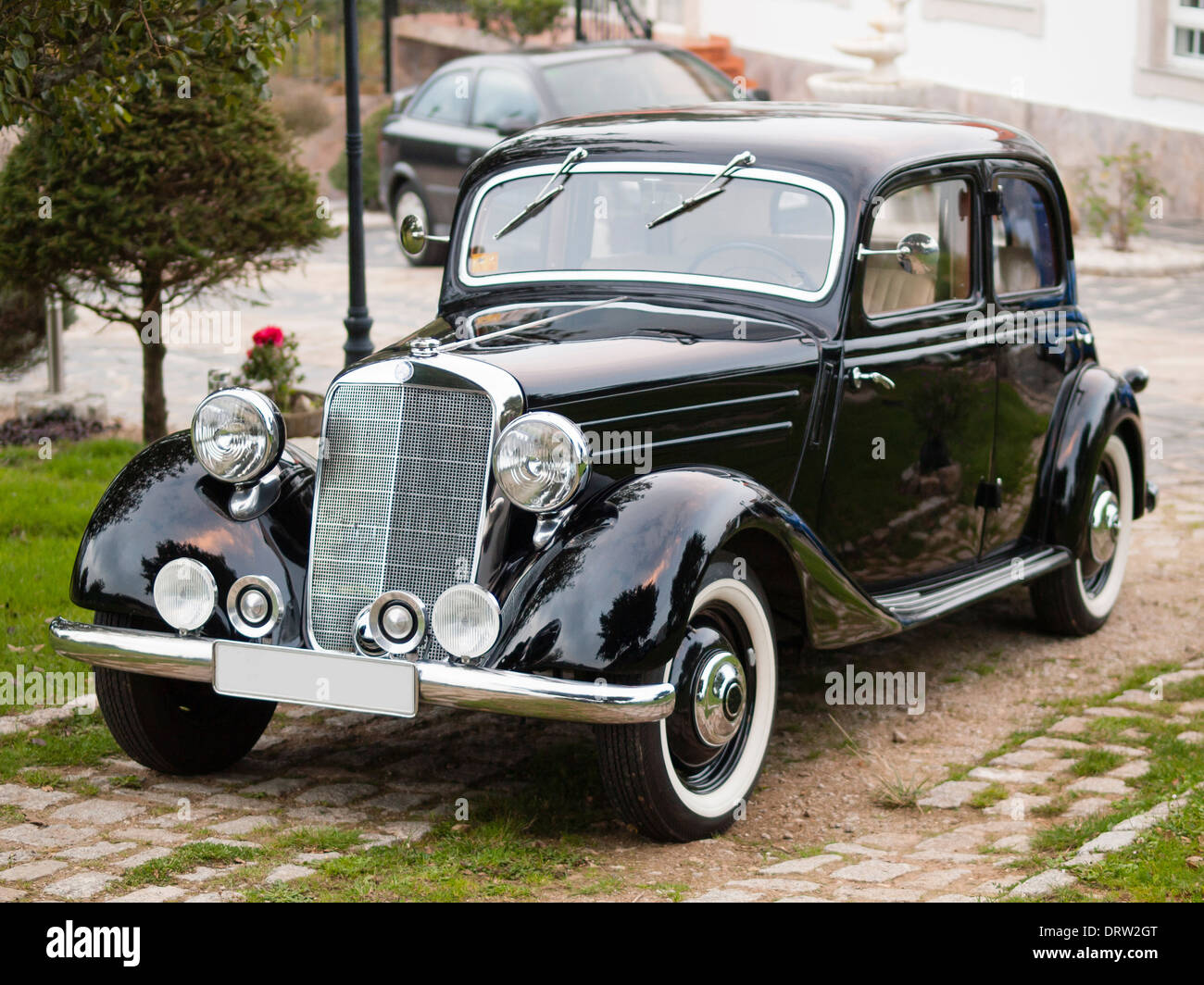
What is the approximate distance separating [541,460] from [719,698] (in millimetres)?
818

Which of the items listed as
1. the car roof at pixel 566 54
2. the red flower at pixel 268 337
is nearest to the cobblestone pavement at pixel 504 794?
the red flower at pixel 268 337

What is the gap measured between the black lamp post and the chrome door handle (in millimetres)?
3498

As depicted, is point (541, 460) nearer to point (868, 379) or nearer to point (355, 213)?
point (868, 379)

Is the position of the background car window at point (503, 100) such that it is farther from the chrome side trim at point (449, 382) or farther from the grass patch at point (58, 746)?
the chrome side trim at point (449, 382)

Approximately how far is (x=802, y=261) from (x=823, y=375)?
1.36 ft

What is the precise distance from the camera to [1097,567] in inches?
265

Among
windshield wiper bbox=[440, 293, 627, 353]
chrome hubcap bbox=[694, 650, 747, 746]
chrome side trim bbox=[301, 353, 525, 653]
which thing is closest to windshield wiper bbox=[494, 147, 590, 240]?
windshield wiper bbox=[440, 293, 627, 353]

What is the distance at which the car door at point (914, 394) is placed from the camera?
547 centimetres

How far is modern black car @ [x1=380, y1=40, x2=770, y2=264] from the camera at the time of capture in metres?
13.9

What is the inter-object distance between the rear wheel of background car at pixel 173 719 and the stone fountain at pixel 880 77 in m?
13.0

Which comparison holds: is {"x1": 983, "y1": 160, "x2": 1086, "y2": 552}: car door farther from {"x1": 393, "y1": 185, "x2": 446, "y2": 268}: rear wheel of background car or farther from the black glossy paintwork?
{"x1": 393, "y1": 185, "x2": 446, "y2": 268}: rear wheel of background car
